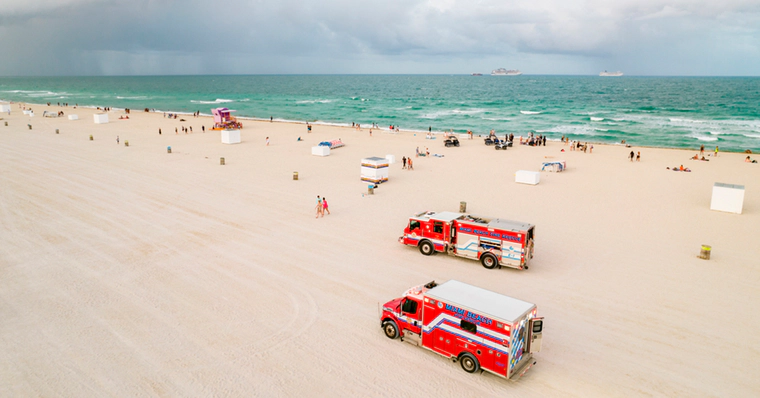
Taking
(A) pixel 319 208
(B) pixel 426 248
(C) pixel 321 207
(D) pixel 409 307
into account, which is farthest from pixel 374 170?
(D) pixel 409 307

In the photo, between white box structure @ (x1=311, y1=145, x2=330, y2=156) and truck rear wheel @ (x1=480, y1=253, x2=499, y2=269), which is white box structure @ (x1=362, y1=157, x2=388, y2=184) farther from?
truck rear wheel @ (x1=480, y1=253, x2=499, y2=269)

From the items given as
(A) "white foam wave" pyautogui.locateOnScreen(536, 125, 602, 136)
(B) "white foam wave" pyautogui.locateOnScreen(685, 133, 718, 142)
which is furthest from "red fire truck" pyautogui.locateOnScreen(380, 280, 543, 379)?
(B) "white foam wave" pyautogui.locateOnScreen(685, 133, 718, 142)

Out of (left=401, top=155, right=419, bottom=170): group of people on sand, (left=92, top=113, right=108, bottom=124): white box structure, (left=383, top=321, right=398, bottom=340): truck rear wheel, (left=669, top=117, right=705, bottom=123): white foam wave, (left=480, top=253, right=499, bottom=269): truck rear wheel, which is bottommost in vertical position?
(left=383, top=321, right=398, bottom=340): truck rear wheel

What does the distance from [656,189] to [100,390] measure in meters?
31.6

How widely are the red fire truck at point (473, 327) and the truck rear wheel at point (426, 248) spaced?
19.5 ft

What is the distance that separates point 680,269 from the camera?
17047 mm

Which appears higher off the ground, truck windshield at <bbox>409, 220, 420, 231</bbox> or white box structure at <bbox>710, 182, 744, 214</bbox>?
white box structure at <bbox>710, 182, 744, 214</bbox>

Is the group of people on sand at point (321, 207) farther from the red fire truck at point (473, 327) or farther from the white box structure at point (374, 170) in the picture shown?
the red fire truck at point (473, 327)

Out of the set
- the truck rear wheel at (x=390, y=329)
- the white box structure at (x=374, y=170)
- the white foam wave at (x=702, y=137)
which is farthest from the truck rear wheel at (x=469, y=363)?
the white foam wave at (x=702, y=137)

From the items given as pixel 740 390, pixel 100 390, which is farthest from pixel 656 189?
pixel 100 390

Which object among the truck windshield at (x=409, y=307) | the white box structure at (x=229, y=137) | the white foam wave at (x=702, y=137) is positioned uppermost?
the white foam wave at (x=702, y=137)

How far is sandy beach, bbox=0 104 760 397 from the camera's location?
430 inches

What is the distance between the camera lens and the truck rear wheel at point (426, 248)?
1823 centimetres

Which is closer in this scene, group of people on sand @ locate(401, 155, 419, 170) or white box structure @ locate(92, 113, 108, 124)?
group of people on sand @ locate(401, 155, 419, 170)
